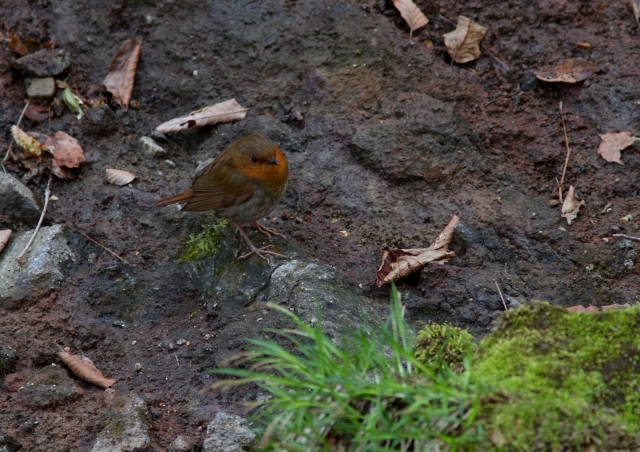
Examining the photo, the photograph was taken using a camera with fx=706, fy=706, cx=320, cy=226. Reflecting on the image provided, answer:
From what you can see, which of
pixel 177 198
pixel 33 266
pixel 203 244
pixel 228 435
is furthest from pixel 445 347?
pixel 33 266

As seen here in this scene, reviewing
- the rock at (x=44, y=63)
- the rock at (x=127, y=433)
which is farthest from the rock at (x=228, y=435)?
the rock at (x=44, y=63)

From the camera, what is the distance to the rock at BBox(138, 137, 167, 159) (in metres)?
5.06

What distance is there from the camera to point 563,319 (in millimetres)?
2252

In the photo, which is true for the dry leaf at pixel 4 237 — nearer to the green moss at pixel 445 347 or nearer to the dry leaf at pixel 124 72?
the dry leaf at pixel 124 72

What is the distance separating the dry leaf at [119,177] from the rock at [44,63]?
1047mm

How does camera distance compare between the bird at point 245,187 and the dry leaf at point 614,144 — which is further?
the dry leaf at point 614,144

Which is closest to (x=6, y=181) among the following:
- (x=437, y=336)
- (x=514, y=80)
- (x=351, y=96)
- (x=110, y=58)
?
(x=110, y=58)

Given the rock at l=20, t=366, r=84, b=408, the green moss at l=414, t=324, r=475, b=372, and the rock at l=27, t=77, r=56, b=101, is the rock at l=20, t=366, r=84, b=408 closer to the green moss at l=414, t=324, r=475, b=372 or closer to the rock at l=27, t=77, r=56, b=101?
the green moss at l=414, t=324, r=475, b=372

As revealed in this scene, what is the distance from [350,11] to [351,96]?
29.8 inches

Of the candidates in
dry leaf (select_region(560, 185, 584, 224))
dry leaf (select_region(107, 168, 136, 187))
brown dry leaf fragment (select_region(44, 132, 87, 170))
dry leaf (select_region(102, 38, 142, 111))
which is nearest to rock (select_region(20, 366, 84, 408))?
dry leaf (select_region(107, 168, 136, 187))

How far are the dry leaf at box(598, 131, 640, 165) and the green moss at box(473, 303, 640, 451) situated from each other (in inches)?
104

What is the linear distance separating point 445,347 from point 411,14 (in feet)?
11.8

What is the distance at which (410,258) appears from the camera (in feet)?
13.2

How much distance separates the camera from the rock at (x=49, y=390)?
344cm
